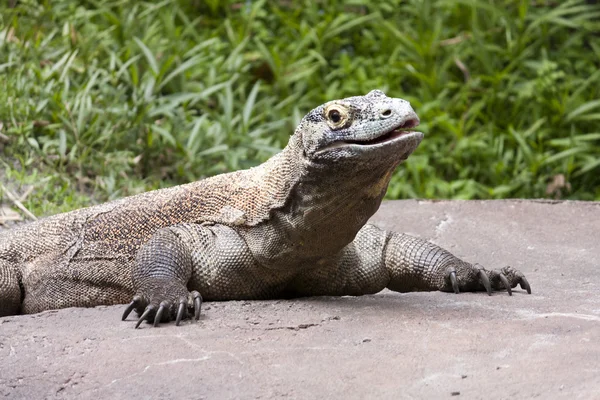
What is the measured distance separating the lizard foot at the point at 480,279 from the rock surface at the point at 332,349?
97mm

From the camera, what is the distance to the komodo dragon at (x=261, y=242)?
4777mm

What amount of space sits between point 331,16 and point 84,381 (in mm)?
8850

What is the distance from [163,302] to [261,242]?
739 mm

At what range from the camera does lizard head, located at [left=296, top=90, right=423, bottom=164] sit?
15.3ft

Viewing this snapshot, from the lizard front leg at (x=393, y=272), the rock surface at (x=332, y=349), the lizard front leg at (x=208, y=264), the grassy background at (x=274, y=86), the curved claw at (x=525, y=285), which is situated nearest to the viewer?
the rock surface at (x=332, y=349)

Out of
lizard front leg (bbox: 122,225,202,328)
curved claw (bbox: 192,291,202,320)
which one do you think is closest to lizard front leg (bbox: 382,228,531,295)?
lizard front leg (bbox: 122,225,202,328)

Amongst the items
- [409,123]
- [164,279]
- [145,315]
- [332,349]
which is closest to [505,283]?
[409,123]

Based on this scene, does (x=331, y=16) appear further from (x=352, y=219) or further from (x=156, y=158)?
(x=352, y=219)

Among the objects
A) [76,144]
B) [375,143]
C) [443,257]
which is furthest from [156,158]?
[375,143]

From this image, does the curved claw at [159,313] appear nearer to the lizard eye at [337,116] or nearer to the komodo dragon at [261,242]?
the komodo dragon at [261,242]

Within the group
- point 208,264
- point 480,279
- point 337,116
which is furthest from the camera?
point 480,279

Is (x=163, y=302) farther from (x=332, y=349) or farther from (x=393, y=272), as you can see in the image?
(x=393, y=272)

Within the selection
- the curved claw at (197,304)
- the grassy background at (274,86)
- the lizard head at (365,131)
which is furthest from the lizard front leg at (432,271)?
the grassy background at (274,86)

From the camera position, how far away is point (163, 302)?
4.78 m
